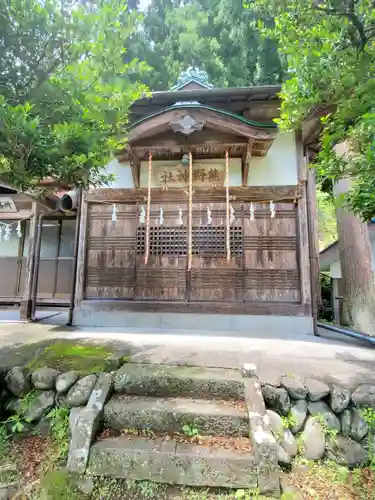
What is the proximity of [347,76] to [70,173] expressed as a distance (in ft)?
10.9

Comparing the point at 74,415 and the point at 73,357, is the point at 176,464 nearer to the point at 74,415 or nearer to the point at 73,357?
the point at 74,415

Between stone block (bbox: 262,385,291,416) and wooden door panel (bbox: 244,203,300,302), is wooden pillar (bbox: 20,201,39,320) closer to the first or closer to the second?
wooden door panel (bbox: 244,203,300,302)

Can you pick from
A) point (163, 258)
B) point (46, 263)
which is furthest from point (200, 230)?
point (46, 263)

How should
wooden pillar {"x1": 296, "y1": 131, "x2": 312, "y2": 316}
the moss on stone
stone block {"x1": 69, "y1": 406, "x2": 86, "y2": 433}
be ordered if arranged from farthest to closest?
wooden pillar {"x1": 296, "y1": 131, "x2": 312, "y2": 316} < the moss on stone < stone block {"x1": 69, "y1": 406, "x2": 86, "y2": 433}

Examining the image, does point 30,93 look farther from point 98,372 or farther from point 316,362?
point 316,362

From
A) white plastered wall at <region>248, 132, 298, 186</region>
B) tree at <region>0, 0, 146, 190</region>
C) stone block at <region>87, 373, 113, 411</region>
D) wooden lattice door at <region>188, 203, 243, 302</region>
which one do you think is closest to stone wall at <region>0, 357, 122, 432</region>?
stone block at <region>87, 373, 113, 411</region>

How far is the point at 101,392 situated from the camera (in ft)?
9.79

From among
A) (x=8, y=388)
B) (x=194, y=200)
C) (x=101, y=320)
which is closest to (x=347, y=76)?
(x=194, y=200)

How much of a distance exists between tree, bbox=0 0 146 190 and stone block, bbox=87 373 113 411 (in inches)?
99.7

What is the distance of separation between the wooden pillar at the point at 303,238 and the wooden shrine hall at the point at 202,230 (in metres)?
0.02

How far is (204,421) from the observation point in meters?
2.72

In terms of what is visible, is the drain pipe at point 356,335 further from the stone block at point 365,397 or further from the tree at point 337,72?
the tree at point 337,72

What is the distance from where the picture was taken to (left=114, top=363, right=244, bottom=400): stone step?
10.1ft

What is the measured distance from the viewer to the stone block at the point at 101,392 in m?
2.83
